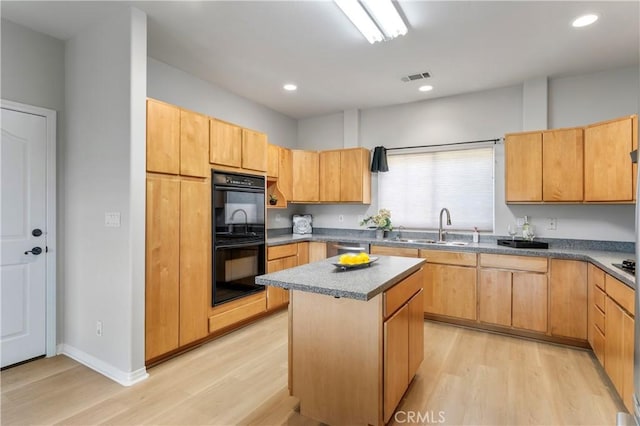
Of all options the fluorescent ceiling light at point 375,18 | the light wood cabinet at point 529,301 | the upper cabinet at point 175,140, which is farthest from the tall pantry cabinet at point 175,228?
the light wood cabinet at point 529,301

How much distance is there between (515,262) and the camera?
3.28 m

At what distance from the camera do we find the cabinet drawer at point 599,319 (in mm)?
2500

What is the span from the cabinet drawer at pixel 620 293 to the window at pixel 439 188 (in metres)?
1.63

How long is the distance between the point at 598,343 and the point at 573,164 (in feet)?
5.57

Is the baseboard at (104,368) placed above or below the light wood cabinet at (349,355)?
below

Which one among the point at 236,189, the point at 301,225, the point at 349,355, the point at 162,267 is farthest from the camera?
the point at 301,225

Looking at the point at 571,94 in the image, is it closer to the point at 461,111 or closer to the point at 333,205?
the point at 461,111

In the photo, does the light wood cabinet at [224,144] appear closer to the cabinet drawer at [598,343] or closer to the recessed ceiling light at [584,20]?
the recessed ceiling light at [584,20]

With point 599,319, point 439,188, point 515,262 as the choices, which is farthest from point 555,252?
point 439,188

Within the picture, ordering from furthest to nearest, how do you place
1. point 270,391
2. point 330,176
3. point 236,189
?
point 330,176 → point 236,189 → point 270,391

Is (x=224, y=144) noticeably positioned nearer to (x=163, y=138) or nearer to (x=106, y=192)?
(x=163, y=138)

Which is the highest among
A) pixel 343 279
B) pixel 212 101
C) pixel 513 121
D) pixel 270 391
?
pixel 212 101

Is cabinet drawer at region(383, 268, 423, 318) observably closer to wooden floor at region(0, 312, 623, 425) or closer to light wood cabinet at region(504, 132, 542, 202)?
wooden floor at region(0, 312, 623, 425)

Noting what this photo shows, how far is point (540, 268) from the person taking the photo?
3168mm
